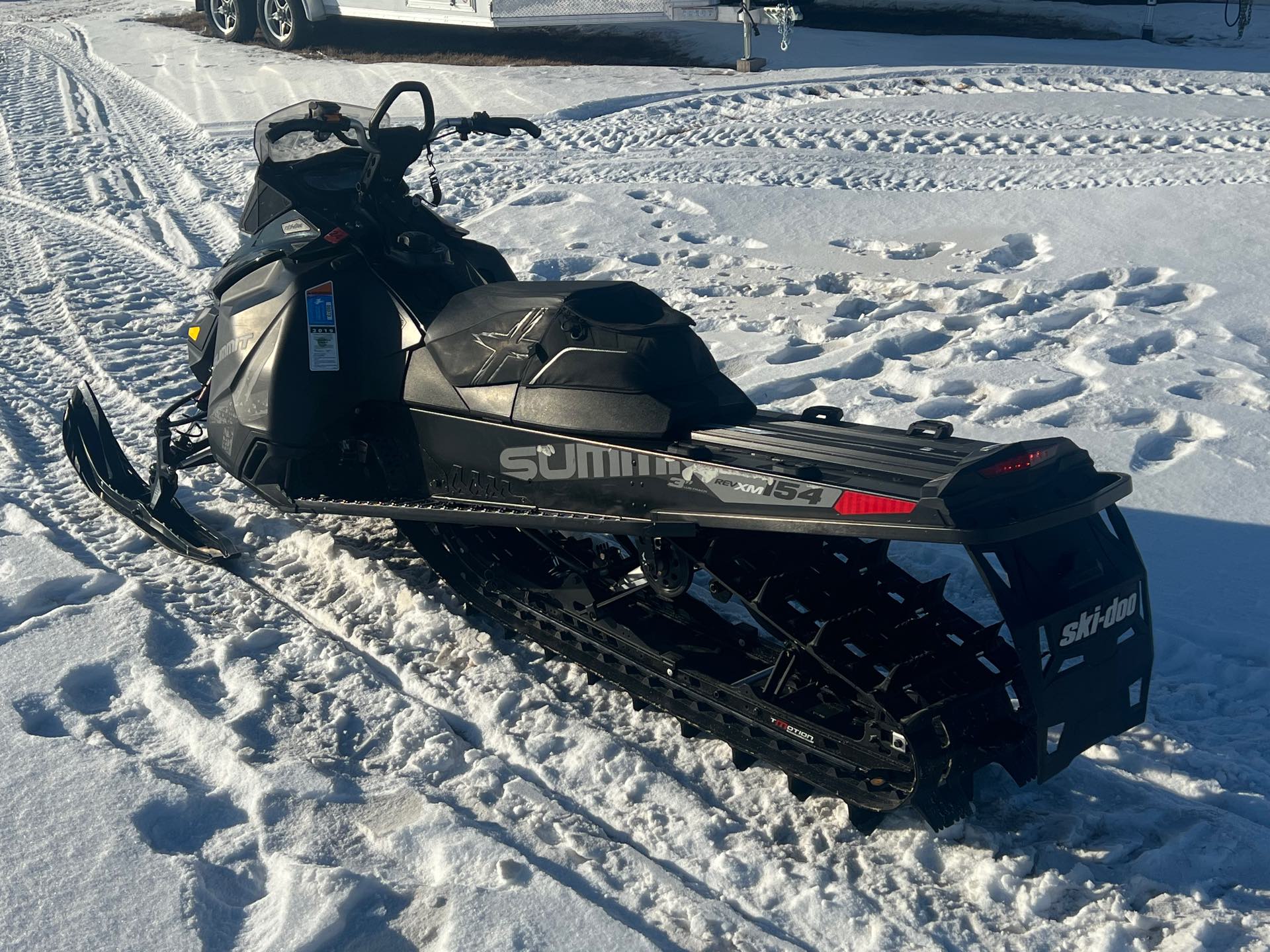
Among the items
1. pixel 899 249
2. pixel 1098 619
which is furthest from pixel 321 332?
pixel 899 249

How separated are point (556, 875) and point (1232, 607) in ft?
7.57

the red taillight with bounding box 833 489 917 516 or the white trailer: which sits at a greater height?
the white trailer

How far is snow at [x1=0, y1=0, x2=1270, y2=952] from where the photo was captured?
2.61 metres

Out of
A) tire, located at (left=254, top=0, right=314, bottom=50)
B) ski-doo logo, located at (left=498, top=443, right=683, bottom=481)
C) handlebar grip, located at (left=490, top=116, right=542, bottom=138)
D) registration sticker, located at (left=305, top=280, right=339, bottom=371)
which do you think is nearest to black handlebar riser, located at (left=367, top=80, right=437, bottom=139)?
handlebar grip, located at (left=490, top=116, right=542, bottom=138)

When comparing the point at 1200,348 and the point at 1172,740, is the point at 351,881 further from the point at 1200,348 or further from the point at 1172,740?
the point at 1200,348

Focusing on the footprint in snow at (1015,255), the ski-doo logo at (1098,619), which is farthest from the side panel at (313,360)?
the footprint in snow at (1015,255)

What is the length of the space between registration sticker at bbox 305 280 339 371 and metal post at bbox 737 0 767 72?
788cm

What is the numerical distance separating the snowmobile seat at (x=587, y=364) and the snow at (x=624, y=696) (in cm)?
79

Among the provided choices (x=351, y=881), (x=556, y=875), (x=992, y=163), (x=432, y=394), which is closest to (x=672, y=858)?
(x=556, y=875)

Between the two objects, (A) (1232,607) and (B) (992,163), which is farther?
(B) (992,163)

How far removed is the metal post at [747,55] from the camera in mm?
10688

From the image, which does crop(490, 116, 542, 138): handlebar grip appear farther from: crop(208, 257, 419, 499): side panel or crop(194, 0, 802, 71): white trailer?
crop(194, 0, 802, 71): white trailer

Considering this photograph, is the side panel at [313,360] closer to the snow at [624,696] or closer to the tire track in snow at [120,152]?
the snow at [624,696]

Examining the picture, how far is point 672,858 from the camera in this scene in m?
2.77
